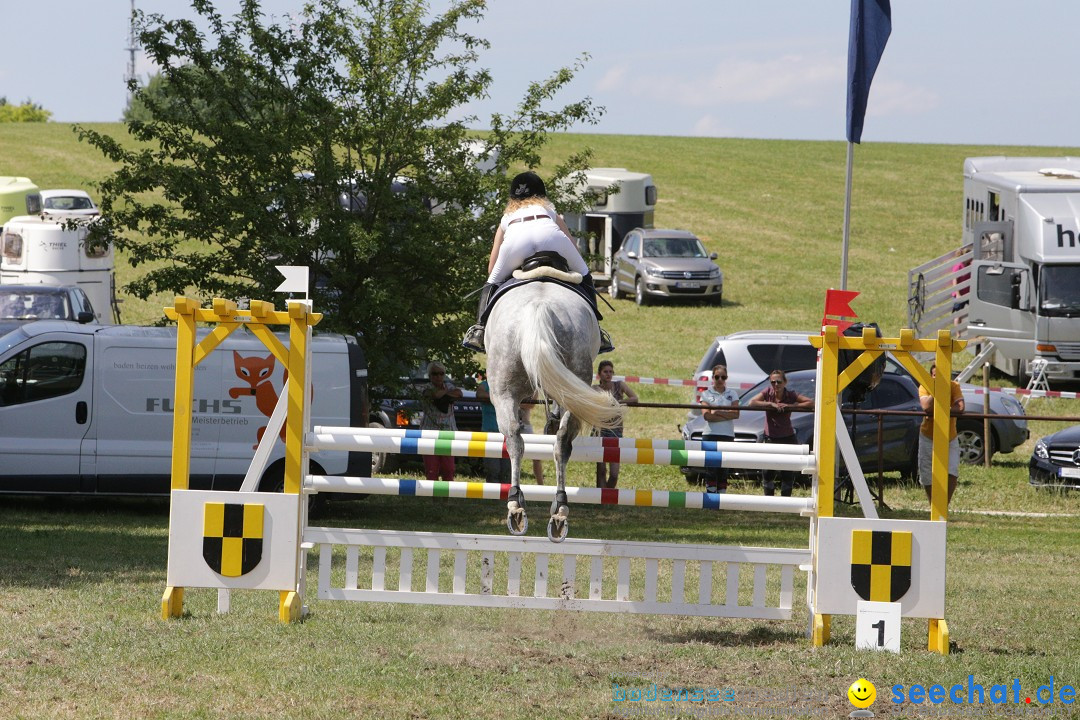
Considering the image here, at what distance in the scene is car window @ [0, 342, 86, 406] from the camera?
13.8 meters

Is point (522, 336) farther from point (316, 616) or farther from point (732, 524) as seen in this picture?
point (732, 524)

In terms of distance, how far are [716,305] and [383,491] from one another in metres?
26.6

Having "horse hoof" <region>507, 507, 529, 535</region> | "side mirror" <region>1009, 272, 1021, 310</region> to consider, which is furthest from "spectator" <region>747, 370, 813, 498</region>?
"side mirror" <region>1009, 272, 1021, 310</region>

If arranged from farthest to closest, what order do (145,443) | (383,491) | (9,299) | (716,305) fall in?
(716,305), (9,299), (145,443), (383,491)

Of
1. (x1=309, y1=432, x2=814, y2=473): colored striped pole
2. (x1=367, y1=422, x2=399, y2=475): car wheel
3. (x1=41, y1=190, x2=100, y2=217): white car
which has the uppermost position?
(x1=41, y1=190, x2=100, y2=217): white car

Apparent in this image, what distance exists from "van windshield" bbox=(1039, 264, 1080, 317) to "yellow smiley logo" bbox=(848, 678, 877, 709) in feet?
→ 62.6

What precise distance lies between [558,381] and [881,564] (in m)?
1.98

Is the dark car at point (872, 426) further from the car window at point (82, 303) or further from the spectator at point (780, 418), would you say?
the car window at point (82, 303)

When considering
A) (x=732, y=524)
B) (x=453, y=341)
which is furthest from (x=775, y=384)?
(x=453, y=341)

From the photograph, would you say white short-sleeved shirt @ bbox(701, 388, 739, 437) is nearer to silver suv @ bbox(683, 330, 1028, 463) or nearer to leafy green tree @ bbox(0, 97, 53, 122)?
silver suv @ bbox(683, 330, 1028, 463)

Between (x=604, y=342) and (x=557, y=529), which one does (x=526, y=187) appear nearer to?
(x=604, y=342)

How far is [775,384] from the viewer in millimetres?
15117

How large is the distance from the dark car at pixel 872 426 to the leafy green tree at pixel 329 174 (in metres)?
3.61

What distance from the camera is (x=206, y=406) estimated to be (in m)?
13.9
